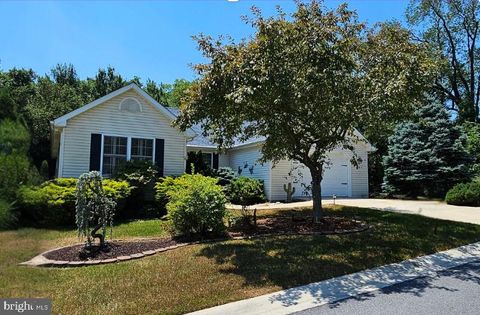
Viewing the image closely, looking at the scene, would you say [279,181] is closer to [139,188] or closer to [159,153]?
[159,153]

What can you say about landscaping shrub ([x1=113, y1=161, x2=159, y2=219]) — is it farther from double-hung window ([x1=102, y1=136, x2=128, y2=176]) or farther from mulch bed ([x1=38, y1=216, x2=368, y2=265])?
mulch bed ([x1=38, y1=216, x2=368, y2=265])

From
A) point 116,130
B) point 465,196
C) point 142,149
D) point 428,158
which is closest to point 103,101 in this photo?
point 116,130

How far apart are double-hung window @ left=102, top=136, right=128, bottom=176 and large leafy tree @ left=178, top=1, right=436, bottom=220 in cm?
596

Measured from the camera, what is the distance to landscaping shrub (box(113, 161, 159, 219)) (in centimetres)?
1355

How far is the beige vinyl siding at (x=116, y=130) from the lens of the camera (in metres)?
14.4

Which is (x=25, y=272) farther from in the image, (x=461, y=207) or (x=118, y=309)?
(x=461, y=207)

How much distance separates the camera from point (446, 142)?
2119 cm

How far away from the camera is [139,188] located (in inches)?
542

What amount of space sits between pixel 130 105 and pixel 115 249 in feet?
28.7

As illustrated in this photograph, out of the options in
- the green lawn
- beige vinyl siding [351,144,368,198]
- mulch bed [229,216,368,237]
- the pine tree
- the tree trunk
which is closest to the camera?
the green lawn

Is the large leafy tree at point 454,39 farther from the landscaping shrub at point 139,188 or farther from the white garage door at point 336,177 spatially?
the landscaping shrub at point 139,188

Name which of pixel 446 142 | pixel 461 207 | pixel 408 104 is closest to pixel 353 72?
pixel 408 104

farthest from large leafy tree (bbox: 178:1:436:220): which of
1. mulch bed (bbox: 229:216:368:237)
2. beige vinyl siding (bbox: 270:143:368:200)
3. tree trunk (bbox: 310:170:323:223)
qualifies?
beige vinyl siding (bbox: 270:143:368:200)

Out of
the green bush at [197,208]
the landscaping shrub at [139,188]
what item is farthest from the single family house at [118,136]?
the green bush at [197,208]
